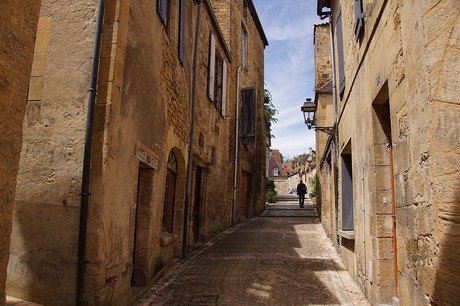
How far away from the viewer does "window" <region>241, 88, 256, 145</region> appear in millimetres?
13233

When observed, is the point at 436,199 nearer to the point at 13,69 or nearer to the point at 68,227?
the point at 13,69

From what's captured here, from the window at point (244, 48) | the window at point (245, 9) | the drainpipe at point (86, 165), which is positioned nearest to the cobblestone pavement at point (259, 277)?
the drainpipe at point (86, 165)

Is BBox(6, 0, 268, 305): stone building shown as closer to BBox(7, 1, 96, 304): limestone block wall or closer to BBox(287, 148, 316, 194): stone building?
BBox(7, 1, 96, 304): limestone block wall

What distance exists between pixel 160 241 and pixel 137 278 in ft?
2.53

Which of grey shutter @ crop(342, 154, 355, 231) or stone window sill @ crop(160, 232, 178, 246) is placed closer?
stone window sill @ crop(160, 232, 178, 246)

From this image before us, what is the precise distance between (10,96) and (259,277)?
14.1 ft

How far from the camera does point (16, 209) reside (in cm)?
369

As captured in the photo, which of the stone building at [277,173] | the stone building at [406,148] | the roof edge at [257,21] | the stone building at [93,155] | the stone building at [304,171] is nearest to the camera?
the stone building at [406,148]

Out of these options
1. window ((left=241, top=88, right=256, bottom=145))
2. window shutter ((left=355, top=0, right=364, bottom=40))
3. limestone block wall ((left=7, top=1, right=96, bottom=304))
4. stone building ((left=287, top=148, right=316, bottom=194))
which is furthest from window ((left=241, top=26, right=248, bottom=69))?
stone building ((left=287, top=148, right=316, bottom=194))

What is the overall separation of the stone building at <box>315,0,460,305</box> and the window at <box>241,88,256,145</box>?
7688 millimetres

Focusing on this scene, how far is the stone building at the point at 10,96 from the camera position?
211 cm

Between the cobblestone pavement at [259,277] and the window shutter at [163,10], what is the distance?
3.71 metres

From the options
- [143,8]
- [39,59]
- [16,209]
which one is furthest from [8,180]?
[143,8]

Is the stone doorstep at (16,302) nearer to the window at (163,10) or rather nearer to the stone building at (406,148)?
the stone building at (406,148)
